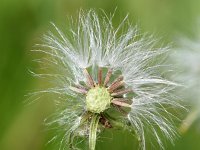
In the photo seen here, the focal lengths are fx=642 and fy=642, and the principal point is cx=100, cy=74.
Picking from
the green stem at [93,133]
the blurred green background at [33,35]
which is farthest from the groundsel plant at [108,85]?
the blurred green background at [33,35]

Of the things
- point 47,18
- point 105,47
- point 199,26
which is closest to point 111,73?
point 105,47

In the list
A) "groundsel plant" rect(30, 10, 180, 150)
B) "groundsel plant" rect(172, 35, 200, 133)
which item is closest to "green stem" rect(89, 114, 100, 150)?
"groundsel plant" rect(30, 10, 180, 150)

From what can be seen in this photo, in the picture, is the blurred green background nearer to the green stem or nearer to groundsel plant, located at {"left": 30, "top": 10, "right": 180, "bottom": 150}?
groundsel plant, located at {"left": 30, "top": 10, "right": 180, "bottom": 150}

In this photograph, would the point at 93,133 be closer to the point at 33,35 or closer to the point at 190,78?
the point at 190,78

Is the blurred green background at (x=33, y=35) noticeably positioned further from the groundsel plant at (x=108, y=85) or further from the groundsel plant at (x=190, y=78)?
the groundsel plant at (x=108, y=85)

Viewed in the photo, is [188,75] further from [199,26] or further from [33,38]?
[33,38]
